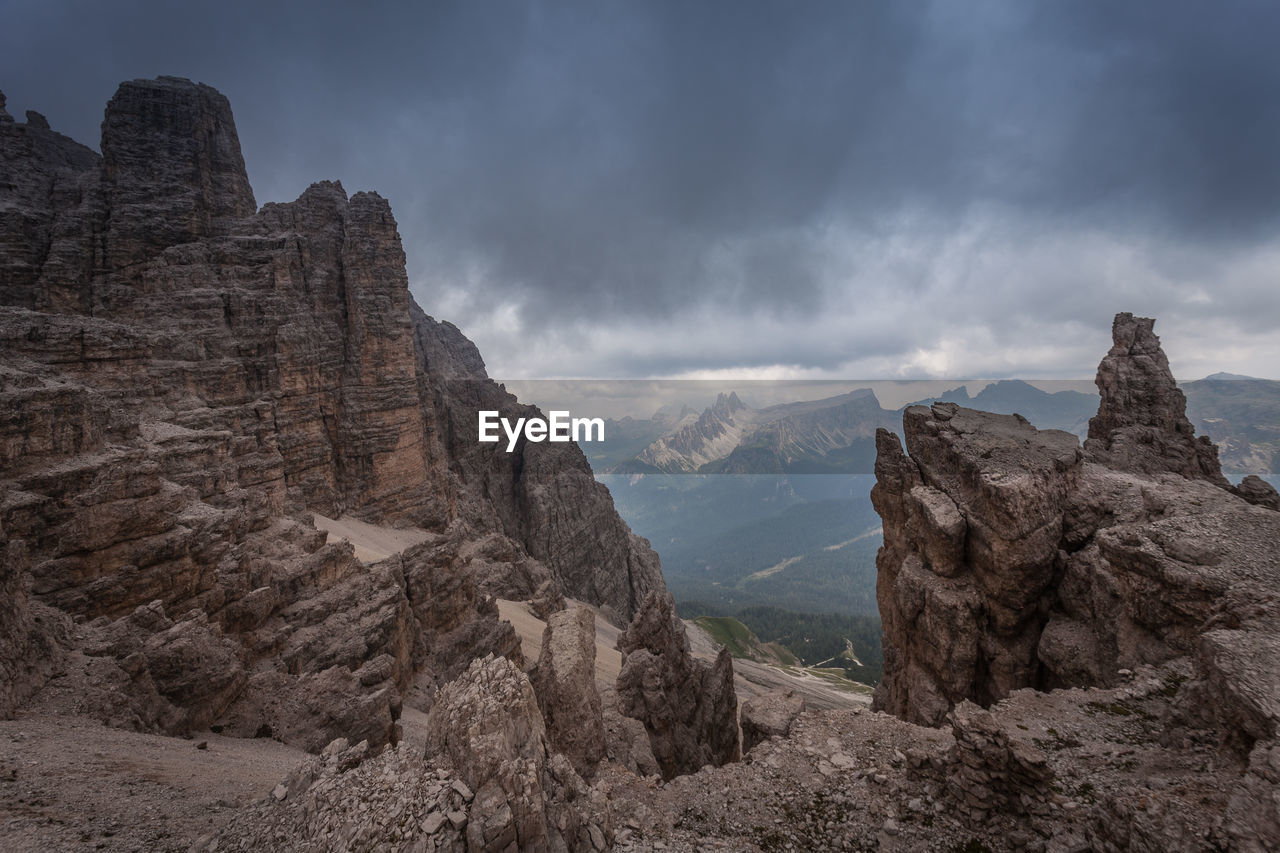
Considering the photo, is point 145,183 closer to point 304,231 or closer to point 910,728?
point 304,231

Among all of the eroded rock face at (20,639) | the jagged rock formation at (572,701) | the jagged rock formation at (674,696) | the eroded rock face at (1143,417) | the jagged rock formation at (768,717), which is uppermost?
the eroded rock face at (1143,417)

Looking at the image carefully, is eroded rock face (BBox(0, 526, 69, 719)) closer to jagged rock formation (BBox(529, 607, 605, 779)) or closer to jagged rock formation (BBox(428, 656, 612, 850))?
jagged rock formation (BBox(428, 656, 612, 850))

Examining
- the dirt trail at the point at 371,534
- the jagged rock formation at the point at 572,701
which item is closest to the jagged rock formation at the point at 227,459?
the dirt trail at the point at 371,534

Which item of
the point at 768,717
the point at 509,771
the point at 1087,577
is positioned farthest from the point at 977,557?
the point at 509,771

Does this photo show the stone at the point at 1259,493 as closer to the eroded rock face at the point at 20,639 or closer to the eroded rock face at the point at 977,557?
the eroded rock face at the point at 977,557

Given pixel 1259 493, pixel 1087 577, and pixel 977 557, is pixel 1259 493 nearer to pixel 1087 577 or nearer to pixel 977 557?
pixel 1087 577

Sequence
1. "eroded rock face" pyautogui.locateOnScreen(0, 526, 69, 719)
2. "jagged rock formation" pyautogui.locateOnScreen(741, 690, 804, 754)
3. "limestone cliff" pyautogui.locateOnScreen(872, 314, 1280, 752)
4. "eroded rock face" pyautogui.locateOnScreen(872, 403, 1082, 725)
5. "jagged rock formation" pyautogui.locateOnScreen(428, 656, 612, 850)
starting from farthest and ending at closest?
"jagged rock formation" pyautogui.locateOnScreen(741, 690, 804, 754) → "eroded rock face" pyautogui.locateOnScreen(872, 403, 1082, 725) → "eroded rock face" pyautogui.locateOnScreen(0, 526, 69, 719) → "limestone cliff" pyautogui.locateOnScreen(872, 314, 1280, 752) → "jagged rock formation" pyautogui.locateOnScreen(428, 656, 612, 850)

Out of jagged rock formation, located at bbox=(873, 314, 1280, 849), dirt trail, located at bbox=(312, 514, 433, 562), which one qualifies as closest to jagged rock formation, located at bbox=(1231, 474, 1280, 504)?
jagged rock formation, located at bbox=(873, 314, 1280, 849)
